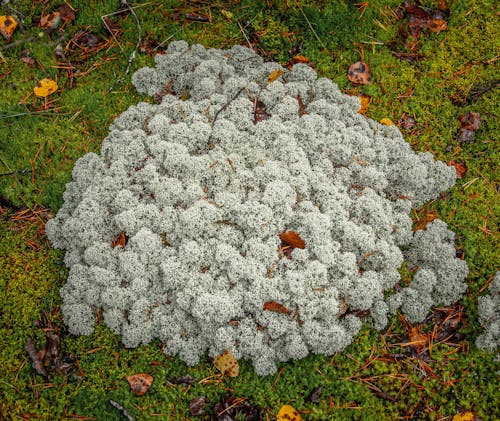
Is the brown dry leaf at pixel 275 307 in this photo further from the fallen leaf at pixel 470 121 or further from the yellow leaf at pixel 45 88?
the yellow leaf at pixel 45 88

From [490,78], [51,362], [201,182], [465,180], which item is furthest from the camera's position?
[490,78]

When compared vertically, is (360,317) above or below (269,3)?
below

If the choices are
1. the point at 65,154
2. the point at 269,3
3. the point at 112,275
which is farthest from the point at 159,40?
the point at 112,275

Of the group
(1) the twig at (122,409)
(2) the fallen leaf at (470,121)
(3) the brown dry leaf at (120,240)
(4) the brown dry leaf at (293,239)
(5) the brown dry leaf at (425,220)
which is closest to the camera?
(1) the twig at (122,409)

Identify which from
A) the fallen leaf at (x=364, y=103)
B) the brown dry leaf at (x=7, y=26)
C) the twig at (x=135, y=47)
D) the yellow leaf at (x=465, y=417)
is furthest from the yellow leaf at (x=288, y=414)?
the brown dry leaf at (x=7, y=26)

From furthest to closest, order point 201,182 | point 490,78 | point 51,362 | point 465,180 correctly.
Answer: point 490,78, point 465,180, point 201,182, point 51,362

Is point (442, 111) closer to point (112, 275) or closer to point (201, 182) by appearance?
point (201, 182)

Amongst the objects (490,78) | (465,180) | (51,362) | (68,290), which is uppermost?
(490,78)
